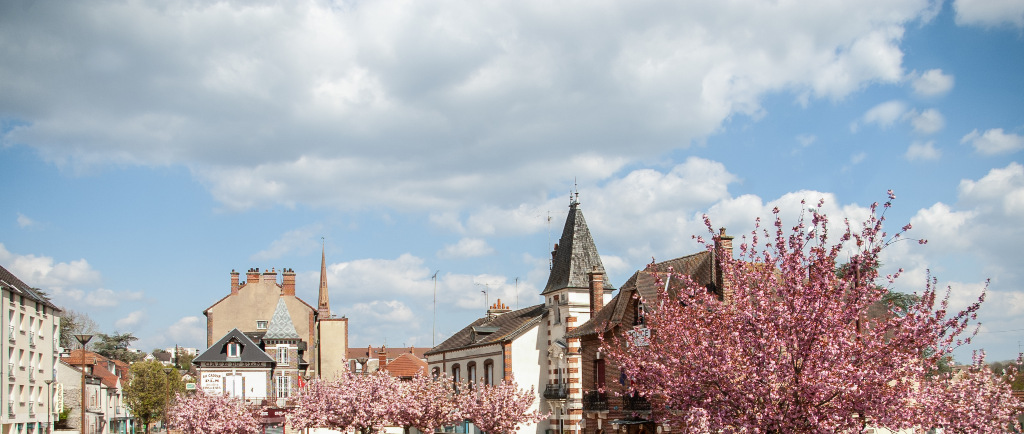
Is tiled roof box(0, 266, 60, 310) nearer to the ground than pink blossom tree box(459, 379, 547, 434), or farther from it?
farther from it

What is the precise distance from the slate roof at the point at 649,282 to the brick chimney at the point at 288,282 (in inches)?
1427

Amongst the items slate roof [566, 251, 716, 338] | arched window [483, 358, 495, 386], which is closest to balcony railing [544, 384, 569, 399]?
slate roof [566, 251, 716, 338]

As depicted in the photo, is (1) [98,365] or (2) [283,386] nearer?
(2) [283,386]

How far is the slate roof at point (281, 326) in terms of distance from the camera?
6699 cm

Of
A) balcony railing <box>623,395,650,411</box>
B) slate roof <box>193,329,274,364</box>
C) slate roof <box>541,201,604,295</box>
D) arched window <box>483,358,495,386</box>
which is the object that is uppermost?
slate roof <box>541,201,604,295</box>

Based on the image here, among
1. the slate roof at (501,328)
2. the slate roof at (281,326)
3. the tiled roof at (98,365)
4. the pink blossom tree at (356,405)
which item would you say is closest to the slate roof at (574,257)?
the slate roof at (501,328)

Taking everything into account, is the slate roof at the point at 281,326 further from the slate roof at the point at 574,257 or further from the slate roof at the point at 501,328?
the slate roof at the point at 574,257

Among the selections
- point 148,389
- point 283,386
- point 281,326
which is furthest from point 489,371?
point 148,389

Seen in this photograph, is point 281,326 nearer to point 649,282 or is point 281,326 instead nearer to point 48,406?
point 48,406

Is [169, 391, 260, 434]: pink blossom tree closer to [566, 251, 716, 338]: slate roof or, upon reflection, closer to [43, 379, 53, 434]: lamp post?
[43, 379, 53, 434]: lamp post

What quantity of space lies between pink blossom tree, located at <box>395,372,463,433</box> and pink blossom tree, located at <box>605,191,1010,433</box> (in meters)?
24.2

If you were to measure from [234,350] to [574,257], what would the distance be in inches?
1134

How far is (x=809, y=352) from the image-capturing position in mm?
17438

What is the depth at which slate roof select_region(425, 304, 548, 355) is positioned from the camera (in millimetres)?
50344
